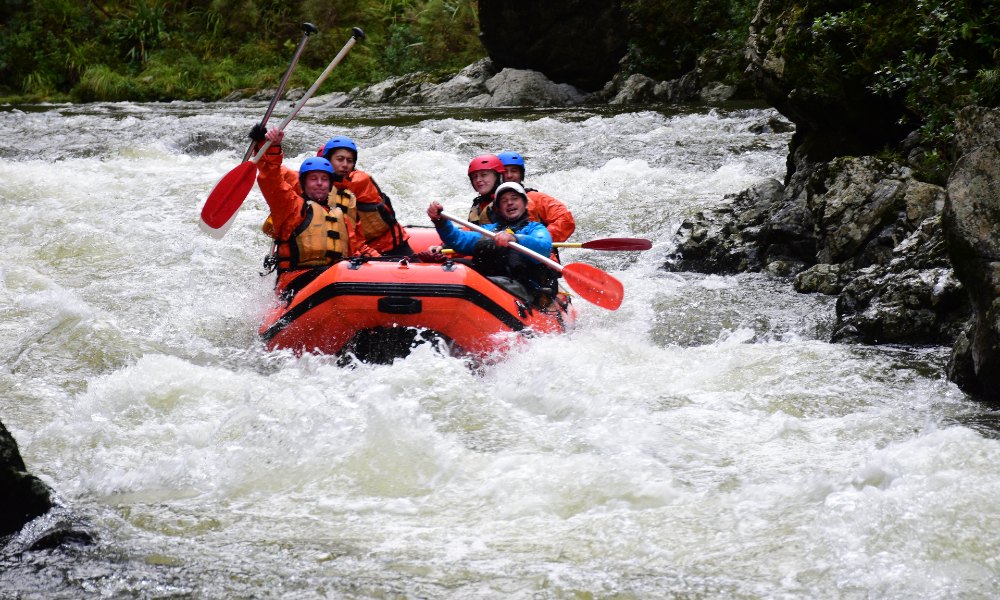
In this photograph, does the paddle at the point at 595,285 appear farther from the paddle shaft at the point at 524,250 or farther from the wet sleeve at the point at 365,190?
the wet sleeve at the point at 365,190

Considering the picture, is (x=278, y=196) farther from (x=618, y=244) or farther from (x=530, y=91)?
(x=530, y=91)

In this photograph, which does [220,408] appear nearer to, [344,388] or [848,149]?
[344,388]

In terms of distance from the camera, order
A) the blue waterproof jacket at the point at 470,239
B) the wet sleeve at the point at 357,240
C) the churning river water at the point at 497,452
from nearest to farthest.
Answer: the churning river water at the point at 497,452 < the blue waterproof jacket at the point at 470,239 < the wet sleeve at the point at 357,240

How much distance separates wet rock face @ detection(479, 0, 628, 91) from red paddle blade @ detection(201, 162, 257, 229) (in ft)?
47.8

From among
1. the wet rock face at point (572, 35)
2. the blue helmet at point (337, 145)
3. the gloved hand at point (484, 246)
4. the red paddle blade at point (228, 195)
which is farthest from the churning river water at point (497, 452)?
the wet rock face at point (572, 35)

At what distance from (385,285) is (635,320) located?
7.68 ft

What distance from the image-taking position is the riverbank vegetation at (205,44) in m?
25.8

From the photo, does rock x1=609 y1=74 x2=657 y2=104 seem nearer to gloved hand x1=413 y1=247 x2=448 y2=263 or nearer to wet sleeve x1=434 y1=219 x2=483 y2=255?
wet sleeve x1=434 y1=219 x2=483 y2=255

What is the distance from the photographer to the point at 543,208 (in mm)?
7812

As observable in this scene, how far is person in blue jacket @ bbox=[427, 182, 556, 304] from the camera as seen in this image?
638 cm

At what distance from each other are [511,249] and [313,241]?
4.13 feet

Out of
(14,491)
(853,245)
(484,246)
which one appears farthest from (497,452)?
(853,245)

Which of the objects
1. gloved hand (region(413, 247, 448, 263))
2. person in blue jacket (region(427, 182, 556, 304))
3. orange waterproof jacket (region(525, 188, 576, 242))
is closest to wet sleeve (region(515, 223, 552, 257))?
person in blue jacket (region(427, 182, 556, 304))

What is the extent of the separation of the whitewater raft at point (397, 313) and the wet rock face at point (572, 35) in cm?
1521
